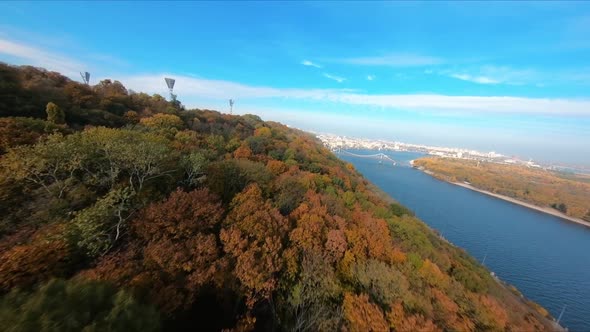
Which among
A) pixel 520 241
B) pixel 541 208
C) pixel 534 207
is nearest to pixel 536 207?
pixel 534 207

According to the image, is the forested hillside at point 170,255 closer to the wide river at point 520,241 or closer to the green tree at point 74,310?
the green tree at point 74,310

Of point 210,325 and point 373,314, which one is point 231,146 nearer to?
point 210,325

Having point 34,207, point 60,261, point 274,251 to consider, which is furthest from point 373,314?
point 34,207

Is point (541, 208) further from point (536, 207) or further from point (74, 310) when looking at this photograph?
point (74, 310)

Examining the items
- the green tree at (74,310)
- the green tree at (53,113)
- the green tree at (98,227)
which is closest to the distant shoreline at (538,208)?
the green tree at (74,310)

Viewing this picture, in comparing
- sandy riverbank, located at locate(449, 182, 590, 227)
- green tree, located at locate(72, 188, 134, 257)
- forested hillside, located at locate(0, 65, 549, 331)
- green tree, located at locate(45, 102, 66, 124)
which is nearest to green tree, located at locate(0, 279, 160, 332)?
forested hillside, located at locate(0, 65, 549, 331)

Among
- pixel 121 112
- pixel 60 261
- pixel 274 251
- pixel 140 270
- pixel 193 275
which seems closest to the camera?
pixel 60 261

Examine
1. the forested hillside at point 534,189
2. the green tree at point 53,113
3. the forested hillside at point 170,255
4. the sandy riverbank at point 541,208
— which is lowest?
the sandy riverbank at point 541,208
